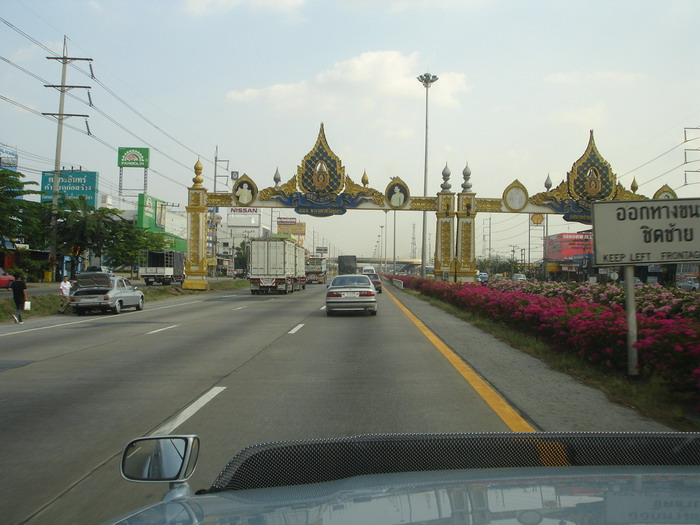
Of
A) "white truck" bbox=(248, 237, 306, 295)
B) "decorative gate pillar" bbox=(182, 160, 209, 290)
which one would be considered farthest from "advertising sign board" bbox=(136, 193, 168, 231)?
"white truck" bbox=(248, 237, 306, 295)

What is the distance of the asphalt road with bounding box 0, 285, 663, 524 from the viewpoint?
4605 millimetres

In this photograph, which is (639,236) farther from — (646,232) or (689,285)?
(689,285)

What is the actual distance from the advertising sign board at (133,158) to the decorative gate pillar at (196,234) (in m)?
35.9

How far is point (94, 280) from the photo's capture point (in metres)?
22.5

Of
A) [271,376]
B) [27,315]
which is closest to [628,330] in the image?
[271,376]

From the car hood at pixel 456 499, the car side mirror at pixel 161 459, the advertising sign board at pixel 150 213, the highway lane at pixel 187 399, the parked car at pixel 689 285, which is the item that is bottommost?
the highway lane at pixel 187 399

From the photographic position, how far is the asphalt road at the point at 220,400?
4.61 m

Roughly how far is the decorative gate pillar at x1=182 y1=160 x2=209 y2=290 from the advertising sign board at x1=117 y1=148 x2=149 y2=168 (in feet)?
118

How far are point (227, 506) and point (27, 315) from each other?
2203 centimetres

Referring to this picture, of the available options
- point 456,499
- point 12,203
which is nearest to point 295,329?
point 456,499

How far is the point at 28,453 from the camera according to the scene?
513cm

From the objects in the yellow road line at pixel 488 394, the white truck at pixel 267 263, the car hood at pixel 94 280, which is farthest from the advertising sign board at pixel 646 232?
the white truck at pixel 267 263

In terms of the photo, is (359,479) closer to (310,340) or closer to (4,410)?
(4,410)

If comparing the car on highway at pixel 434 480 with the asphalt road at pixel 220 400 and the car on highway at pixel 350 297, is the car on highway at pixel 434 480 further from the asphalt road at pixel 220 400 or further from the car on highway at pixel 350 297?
the car on highway at pixel 350 297
